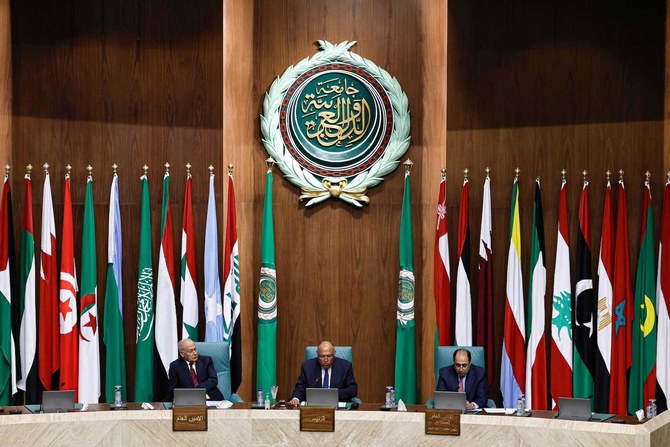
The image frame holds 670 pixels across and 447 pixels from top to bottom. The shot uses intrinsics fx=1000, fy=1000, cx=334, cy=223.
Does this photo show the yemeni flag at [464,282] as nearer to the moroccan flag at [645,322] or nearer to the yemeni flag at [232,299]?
the moroccan flag at [645,322]

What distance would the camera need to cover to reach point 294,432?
20.9 ft

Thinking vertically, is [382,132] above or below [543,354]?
above

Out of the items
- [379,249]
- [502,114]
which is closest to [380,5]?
[502,114]

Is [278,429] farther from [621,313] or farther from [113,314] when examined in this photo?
[621,313]

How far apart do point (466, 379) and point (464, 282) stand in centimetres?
133

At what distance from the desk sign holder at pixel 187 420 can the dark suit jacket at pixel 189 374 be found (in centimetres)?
116

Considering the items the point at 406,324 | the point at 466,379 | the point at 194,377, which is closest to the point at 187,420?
the point at 194,377

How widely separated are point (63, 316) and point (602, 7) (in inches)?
209

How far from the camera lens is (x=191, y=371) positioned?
759 cm

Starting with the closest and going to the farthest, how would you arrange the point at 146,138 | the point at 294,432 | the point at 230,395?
the point at 294,432 < the point at 230,395 < the point at 146,138

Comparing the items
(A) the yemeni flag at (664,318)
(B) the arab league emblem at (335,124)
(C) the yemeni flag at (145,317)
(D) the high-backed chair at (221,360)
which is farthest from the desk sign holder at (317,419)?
(A) the yemeni flag at (664,318)

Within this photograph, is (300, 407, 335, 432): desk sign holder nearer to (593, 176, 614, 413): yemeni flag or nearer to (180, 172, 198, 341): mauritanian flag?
(180, 172, 198, 341): mauritanian flag

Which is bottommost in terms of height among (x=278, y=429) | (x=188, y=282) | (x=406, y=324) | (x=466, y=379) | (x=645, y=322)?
(x=278, y=429)

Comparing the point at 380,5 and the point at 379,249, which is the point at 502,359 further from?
the point at 380,5
